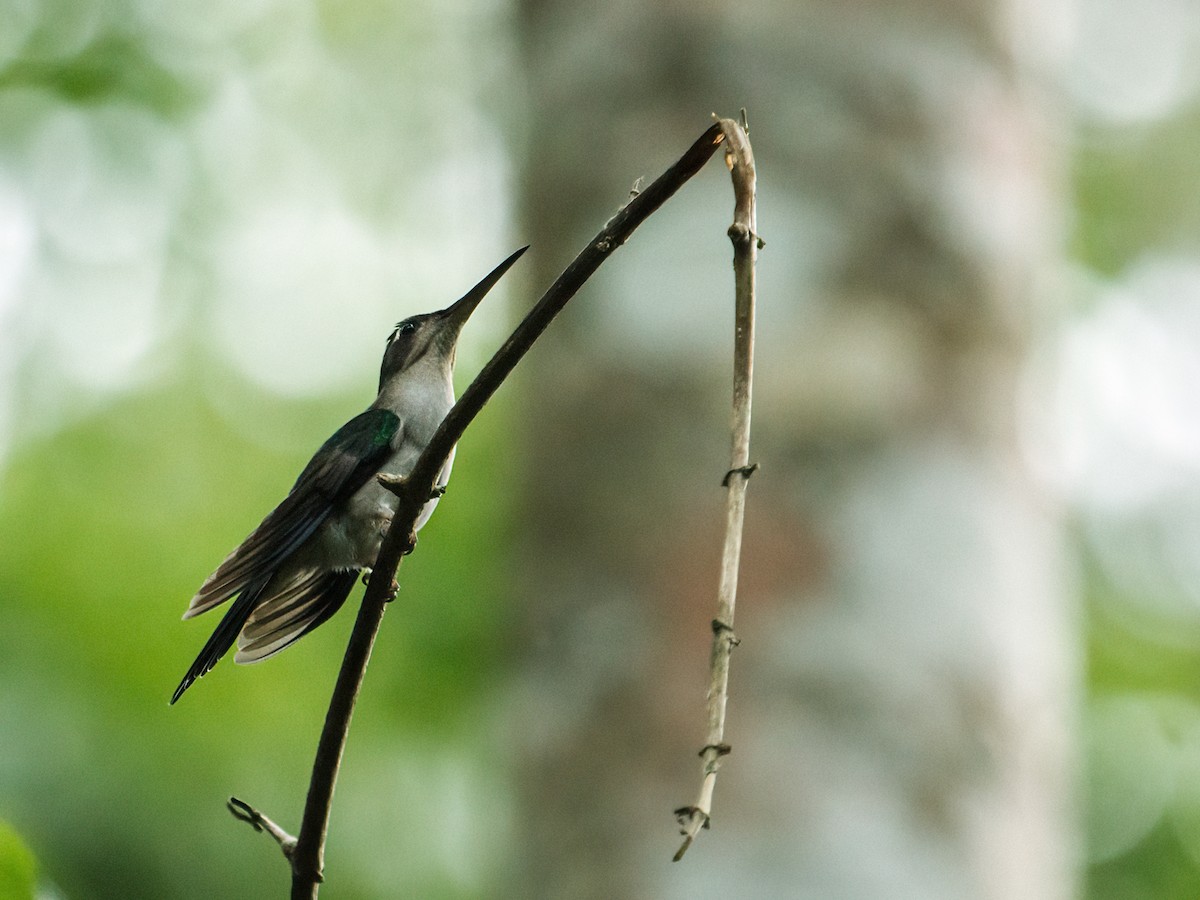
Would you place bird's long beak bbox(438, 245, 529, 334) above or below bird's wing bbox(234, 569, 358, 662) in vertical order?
above

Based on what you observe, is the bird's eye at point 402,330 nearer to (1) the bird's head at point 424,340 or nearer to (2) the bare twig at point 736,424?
(1) the bird's head at point 424,340

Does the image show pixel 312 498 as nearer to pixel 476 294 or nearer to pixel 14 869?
pixel 476 294

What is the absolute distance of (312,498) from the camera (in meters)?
2.59

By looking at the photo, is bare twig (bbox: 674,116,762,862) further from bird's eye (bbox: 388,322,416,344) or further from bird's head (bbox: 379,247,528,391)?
bird's eye (bbox: 388,322,416,344)

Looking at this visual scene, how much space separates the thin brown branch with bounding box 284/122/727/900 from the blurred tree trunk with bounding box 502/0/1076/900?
2505 millimetres

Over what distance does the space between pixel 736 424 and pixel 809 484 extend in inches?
106

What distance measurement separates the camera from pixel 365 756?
26.8ft

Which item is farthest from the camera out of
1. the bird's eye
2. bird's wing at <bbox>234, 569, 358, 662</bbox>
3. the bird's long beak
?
the bird's eye

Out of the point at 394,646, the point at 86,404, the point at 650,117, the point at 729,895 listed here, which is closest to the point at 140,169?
the point at 86,404

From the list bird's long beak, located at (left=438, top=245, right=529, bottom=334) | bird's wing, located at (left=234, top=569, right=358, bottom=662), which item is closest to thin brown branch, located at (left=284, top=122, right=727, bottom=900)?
bird's long beak, located at (left=438, top=245, right=529, bottom=334)

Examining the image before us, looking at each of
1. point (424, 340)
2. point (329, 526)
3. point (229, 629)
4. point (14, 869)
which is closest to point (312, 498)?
point (329, 526)

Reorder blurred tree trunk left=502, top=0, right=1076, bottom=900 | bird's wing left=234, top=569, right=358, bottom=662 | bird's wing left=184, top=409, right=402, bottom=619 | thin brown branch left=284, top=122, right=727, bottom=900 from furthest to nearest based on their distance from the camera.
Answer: blurred tree trunk left=502, top=0, right=1076, bottom=900, bird's wing left=234, top=569, right=358, bottom=662, bird's wing left=184, top=409, right=402, bottom=619, thin brown branch left=284, top=122, right=727, bottom=900

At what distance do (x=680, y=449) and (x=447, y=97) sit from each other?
856cm

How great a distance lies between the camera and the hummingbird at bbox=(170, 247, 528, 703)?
7.07 ft
